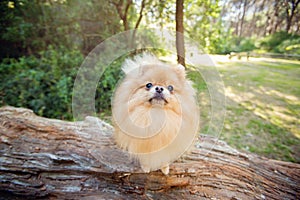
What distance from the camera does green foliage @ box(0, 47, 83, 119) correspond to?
354 centimetres

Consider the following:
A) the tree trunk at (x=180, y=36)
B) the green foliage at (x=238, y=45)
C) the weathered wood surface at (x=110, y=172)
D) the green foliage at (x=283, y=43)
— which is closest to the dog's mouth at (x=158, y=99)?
the tree trunk at (x=180, y=36)

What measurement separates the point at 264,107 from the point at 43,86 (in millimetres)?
4087

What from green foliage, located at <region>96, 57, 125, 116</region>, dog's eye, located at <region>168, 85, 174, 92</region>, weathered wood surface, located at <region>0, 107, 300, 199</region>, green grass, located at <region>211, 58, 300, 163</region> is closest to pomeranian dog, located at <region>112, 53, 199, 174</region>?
dog's eye, located at <region>168, 85, 174, 92</region>

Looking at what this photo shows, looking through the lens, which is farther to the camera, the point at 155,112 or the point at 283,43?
the point at 283,43

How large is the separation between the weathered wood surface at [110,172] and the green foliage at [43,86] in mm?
1502

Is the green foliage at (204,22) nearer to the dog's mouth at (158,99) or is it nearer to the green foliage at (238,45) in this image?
the green foliage at (238,45)

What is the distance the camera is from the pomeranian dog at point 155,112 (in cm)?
131

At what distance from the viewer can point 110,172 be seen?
162 cm

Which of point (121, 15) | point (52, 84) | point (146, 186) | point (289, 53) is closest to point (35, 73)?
point (52, 84)

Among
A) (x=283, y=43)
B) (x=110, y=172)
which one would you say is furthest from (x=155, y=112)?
(x=283, y=43)

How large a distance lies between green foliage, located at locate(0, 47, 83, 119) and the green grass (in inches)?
116

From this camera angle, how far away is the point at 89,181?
1562 millimetres

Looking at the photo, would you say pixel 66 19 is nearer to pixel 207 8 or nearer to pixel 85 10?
pixel 85 10

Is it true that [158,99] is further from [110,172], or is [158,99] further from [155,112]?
[110,172]
